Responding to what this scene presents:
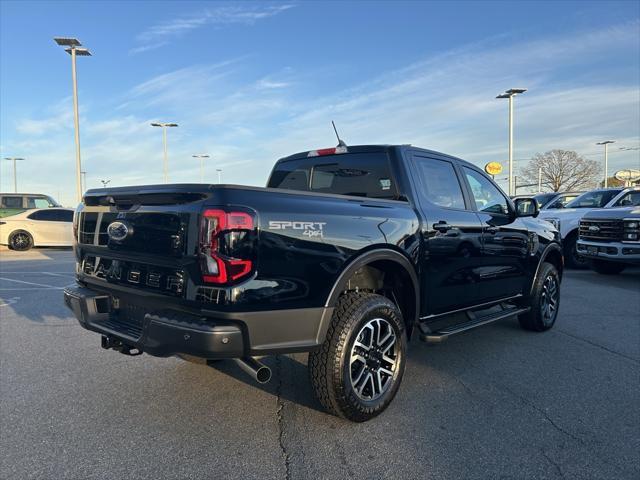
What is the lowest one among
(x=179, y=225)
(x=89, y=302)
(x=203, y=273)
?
(x=89, y=302)

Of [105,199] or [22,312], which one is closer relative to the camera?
[105,199]

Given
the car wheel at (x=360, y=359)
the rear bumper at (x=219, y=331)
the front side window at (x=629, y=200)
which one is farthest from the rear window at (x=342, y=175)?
the front side window at (x=629, y=200)

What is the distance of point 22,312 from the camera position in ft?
22.1

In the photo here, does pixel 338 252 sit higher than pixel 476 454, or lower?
higher

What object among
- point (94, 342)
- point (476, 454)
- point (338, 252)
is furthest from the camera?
point (94, 342)

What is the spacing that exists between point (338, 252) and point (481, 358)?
245cm

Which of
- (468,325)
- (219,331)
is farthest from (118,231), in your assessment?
(468,325)

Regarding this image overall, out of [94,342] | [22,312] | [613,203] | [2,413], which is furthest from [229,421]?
[613,203]

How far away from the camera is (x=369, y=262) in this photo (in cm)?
341

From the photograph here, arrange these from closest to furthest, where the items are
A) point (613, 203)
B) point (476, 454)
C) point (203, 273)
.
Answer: point (203, 273) → point (476, 454) → point (613, 203)

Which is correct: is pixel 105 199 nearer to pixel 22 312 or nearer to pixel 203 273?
Answer: pixel 203 273

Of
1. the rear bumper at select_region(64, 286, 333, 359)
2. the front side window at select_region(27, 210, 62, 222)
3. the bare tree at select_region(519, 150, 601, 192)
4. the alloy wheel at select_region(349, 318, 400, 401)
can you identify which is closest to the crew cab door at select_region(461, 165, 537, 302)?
the alloy wheel at select_region(349, 318, 400, 401)

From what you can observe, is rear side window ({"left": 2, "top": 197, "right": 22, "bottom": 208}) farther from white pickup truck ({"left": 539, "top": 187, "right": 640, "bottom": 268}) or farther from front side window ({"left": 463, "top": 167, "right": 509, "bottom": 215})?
front side window ({"left": 463, "top": 167, "right": 509, "bottom": 215})

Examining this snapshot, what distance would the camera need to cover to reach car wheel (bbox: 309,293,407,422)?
319 cm
